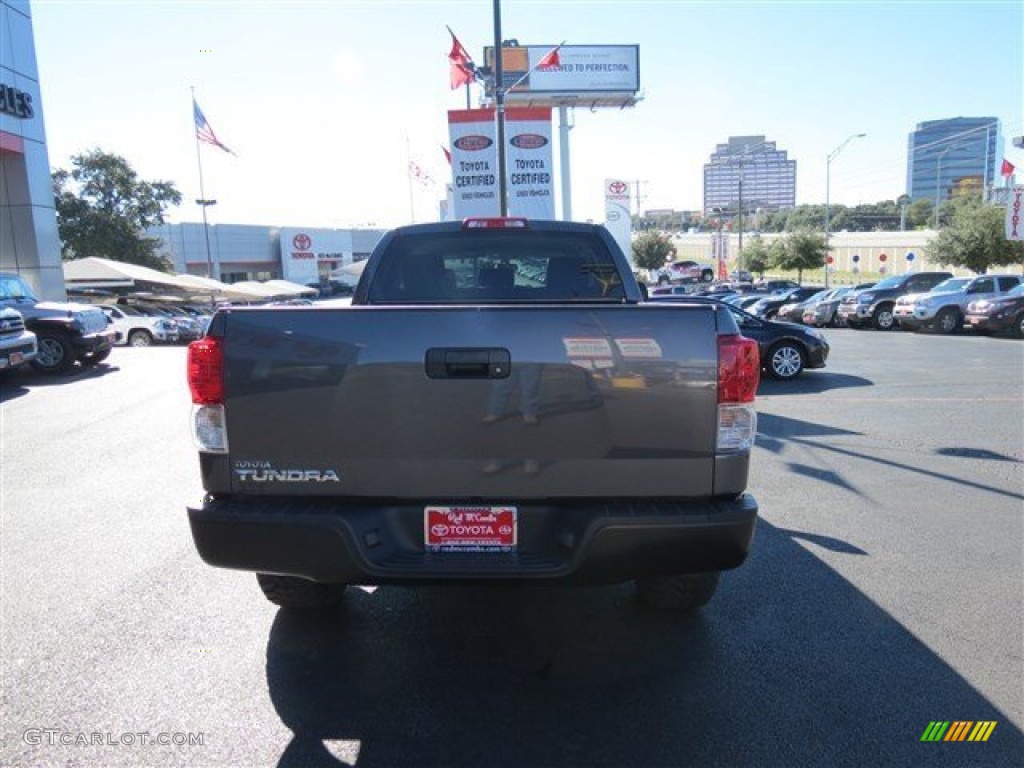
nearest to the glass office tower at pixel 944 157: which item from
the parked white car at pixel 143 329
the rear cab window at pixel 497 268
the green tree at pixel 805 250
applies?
the green tree at pixel 805 250

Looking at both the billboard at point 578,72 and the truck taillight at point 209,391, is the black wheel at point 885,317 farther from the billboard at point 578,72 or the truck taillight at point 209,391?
the truck taillight at point 209,391

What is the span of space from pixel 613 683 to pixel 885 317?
26.5m

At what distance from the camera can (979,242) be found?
3462 cm

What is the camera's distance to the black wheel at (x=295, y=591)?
3.85m

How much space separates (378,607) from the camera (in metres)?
4.21

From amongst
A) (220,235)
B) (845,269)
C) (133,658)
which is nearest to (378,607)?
(133,658)

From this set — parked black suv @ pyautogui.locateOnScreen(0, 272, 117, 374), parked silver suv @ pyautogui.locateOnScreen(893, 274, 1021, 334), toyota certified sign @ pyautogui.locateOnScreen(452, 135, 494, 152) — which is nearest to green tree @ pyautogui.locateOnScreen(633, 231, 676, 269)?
parked silver suv @ pyautogui.locateOnScreen(893, 274, 1021, 334)

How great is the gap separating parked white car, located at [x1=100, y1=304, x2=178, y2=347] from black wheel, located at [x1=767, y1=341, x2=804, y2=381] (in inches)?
923

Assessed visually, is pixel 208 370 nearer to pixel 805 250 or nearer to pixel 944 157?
pixel 805 250

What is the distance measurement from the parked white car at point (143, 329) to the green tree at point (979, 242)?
34060 mm

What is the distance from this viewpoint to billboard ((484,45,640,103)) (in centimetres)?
4584

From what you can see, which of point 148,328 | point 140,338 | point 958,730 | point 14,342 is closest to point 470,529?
point 958,730

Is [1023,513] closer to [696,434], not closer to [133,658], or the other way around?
[696,434]

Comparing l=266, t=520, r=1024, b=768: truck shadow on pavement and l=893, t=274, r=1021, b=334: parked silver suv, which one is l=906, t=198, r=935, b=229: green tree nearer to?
l=893, t=274, r=1021, b=334: parked silver suv
